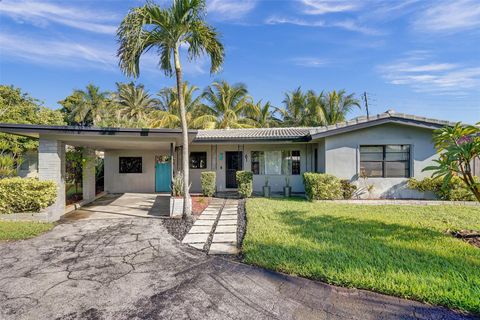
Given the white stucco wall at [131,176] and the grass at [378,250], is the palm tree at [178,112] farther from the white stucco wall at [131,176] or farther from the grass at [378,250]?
the grass at [378,250]

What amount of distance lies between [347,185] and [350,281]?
7.26 metres

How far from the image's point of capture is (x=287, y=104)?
1023 inches

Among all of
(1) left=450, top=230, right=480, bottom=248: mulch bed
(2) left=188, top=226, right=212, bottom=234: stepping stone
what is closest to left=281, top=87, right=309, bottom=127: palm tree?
(1) left=450, top=230, right=480, bottom=248: mulch bed

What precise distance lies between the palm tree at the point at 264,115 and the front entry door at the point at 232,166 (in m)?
11.8

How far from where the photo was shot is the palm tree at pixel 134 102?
99.7 ft

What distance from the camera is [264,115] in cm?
2584

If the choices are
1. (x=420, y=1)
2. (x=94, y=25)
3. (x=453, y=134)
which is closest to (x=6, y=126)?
(x=94, y=25)

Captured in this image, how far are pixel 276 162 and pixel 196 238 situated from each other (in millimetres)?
8396

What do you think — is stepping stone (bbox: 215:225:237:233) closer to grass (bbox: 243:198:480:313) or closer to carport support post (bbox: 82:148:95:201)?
grass (bbox: 243:198:480:313)

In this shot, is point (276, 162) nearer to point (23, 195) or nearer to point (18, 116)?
point (23, 195)

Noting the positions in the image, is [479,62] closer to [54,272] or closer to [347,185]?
[347,185]

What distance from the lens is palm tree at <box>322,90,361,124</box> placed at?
23.7 meters

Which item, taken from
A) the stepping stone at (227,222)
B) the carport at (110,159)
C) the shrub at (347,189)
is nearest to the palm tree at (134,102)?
the carport at (110,159)

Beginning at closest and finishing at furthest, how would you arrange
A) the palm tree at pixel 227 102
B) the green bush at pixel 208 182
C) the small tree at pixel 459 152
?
the small tree at pixel 459 152
the green bush at pixel 208 182
the palm tree at pixel 227 102
